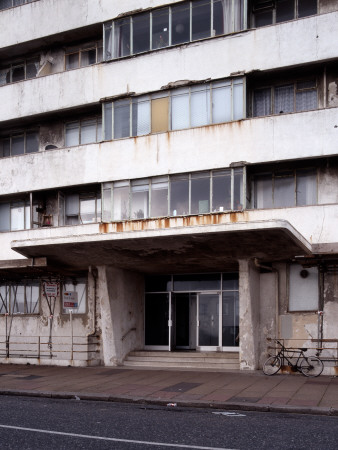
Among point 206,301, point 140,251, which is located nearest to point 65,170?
point 140,251

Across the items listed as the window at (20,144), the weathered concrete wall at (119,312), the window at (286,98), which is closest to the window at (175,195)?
the weathered concrete wall at (119,312)

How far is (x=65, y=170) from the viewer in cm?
2389

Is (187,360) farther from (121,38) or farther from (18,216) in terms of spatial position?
(121,38)

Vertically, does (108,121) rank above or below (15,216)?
above

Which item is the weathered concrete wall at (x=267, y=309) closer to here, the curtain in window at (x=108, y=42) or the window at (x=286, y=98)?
the window at (x=286, y=98)

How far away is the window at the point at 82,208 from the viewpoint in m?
24.0

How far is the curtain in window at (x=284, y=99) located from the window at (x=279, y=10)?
2440mm

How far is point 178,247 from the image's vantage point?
19.0 metres

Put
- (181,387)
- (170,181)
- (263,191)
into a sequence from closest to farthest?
(181,387), (263,191), (170,181)

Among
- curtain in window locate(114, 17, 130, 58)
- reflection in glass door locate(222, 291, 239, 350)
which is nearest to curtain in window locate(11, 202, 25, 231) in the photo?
curtain in window locate(114, 17, 130, 58)

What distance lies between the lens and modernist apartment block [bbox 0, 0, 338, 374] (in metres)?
19.3

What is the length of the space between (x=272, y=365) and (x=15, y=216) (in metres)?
13.5

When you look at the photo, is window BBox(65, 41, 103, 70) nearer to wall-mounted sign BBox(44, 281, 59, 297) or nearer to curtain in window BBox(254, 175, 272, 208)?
curtain in window BBox(254, 175, 272, 208)

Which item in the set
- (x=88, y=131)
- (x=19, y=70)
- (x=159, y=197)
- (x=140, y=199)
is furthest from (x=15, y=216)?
(x=159, y=197)
